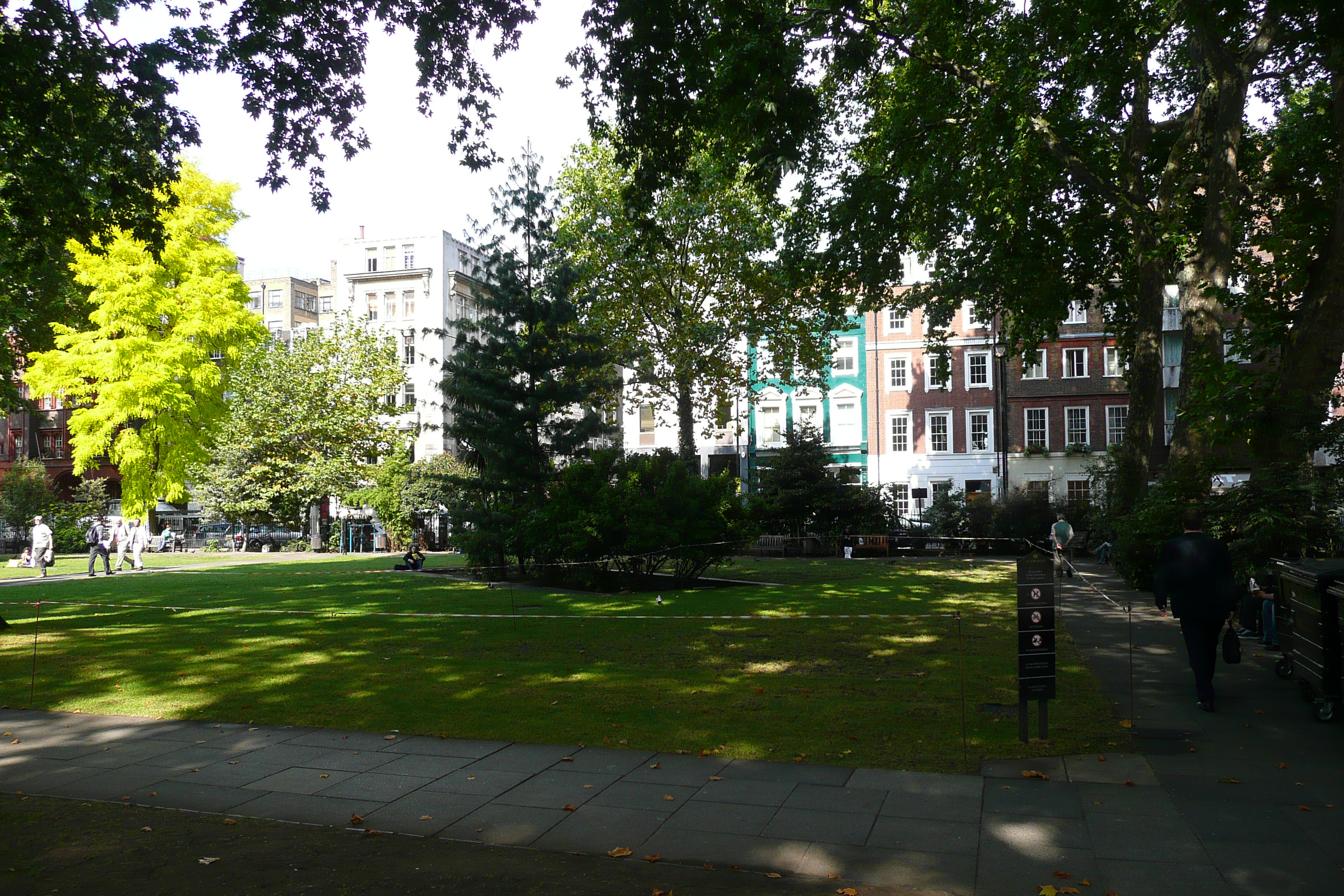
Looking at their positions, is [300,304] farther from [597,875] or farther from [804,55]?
[597,875]

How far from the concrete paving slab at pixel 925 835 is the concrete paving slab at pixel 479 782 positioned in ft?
7.84

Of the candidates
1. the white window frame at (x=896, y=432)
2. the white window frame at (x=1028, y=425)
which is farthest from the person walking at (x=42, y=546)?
the white window frame at (x=1028, y=425)

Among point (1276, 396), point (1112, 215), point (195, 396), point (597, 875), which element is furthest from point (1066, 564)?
point (195, 396)

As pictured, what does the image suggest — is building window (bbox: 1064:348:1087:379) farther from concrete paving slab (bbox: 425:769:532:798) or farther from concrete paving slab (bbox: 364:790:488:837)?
concrete paving slab (bbox: 364:790:488:837)

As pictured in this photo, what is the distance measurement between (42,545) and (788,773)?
1080 inches

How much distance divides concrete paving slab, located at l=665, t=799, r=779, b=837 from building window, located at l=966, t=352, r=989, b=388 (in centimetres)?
4717

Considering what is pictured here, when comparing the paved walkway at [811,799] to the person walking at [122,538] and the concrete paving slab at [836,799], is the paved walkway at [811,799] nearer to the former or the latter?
the concrete paving slab at [836,799]

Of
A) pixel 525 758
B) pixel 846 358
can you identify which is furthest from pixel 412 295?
pixel 525 758

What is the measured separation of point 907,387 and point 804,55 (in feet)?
123

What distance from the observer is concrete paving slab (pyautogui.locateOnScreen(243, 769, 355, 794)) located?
6.15m

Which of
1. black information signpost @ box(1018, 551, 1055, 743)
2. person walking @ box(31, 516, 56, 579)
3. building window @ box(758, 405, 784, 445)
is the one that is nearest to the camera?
black information signpost @ box(1018, 551, 1055, 743)

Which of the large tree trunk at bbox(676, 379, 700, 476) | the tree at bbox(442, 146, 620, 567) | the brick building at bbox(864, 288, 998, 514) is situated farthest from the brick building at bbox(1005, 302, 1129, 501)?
the tree at bbox(442, 146, 620, 567)

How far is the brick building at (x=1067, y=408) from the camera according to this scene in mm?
47781

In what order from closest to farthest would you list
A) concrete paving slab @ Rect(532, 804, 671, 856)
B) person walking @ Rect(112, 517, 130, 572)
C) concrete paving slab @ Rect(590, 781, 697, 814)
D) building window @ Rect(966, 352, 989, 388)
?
concrete paving slab @ Rect(532, 804, 671, 856) → concrete paving slab @ Rect(590, 781, 697, 814) → person walking @ Rect(112, 517, 130, 572) → building window @ Rect(966, 352, 989, 388)
